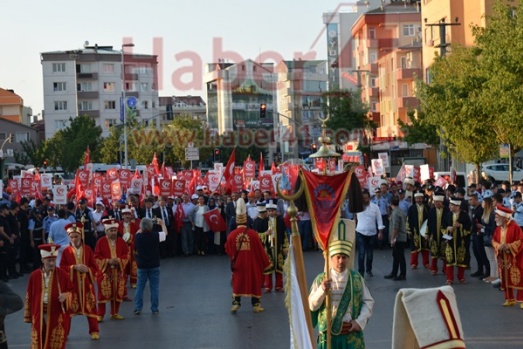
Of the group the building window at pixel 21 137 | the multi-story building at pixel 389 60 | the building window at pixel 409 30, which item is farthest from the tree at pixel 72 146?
the building window at pixel 409 30

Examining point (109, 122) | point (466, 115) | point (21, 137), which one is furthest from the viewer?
point (109, 122)

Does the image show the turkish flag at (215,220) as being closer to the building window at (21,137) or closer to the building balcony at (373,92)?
the building balcony at (373,92)

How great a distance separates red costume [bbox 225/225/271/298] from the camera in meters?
16.0

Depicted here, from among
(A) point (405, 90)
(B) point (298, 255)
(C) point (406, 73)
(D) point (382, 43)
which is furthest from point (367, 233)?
(D) point (382, 43)

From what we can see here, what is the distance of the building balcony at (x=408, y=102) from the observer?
74.2 meters

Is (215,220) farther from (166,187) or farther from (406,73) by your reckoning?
(406,73)

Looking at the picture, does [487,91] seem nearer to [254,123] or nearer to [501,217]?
[501,217]

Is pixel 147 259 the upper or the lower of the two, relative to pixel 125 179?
lower

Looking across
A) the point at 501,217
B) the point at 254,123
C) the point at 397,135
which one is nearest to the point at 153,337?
the point at 501,217

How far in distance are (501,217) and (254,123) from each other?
484 ft

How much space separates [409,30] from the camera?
84250mm

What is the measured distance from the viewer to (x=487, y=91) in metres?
33.9

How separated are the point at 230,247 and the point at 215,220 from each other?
10574 mm

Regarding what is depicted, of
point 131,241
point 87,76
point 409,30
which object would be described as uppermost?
point 409,30
